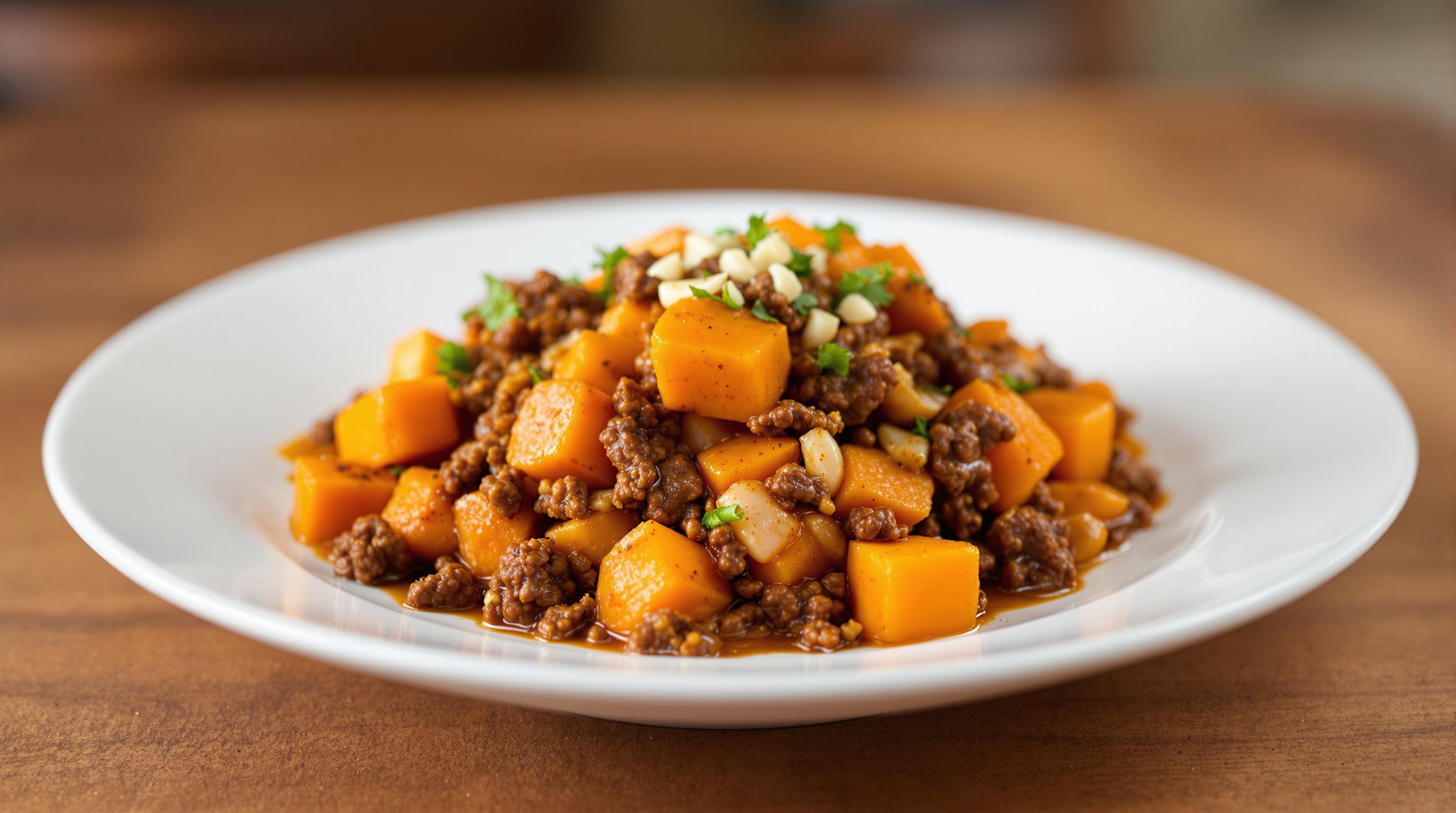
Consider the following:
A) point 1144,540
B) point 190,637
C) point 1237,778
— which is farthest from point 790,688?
point 190,637

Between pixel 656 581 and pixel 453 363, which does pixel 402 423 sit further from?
pixel 656 581

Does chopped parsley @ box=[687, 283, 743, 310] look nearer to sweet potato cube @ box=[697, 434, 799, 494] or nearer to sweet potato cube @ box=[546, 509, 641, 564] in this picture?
sweet potato cube @ box=[697, 434, 799, 494]

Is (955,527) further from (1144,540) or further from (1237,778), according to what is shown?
(1237,778)

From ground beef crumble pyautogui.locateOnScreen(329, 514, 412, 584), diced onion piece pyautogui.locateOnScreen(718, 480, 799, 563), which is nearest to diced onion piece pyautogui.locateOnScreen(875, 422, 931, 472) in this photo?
diced onion piece pyautogui.locateOnScreen(718, 480, 799, 563)

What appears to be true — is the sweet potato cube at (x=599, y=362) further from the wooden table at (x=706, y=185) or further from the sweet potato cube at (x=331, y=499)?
the wooden table at (x=706, y=185)

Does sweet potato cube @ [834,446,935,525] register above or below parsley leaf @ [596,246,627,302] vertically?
below

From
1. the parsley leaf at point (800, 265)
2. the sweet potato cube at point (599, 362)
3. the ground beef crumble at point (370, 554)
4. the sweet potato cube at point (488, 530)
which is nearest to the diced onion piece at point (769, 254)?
the parsley leaf at point (800, 265)

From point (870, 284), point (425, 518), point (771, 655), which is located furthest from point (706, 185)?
point (771, 655)
